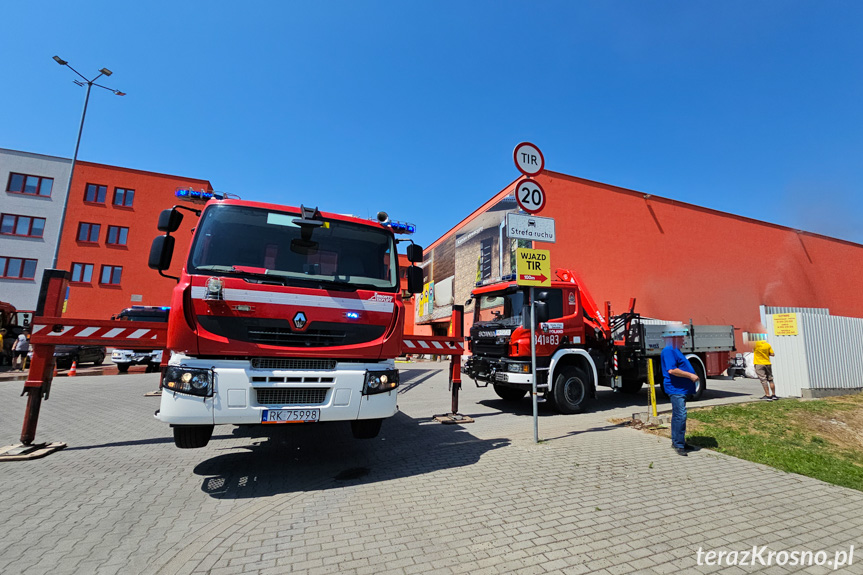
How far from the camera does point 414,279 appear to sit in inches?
217

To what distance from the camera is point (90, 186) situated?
1190 inches

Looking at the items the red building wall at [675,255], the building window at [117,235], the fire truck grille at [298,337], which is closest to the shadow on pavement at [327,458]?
the fire truck grille at [298,337]

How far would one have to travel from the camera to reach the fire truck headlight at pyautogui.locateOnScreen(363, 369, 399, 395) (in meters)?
4.27

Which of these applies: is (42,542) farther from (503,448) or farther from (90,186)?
(90,186)

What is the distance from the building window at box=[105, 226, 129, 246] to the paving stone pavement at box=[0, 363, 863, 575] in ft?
98.9

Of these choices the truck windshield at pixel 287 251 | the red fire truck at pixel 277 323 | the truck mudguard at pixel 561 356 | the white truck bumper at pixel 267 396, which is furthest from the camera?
the truck mudguard at pixel 561 356

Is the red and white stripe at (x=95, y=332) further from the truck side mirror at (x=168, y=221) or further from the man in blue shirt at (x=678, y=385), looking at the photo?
the man in blue shirt at (x=678, y=385)

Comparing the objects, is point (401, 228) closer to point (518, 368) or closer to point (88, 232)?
point (518, 368)

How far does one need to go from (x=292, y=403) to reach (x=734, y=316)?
31.4m

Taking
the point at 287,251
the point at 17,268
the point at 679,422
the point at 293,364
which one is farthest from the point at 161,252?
the point at 17,268

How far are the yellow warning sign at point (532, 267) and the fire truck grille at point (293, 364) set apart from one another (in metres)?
2.89

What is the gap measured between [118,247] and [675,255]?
40.5m

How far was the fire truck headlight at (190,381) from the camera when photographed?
3.67 meters

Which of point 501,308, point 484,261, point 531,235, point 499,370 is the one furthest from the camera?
point 484,261
